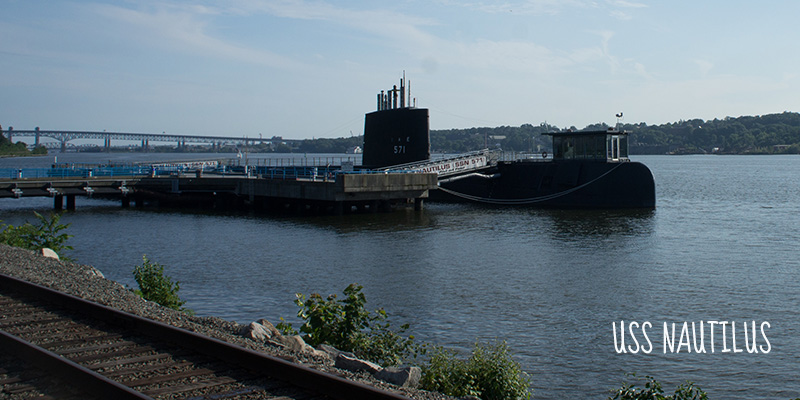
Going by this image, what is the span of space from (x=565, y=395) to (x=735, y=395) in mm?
2824

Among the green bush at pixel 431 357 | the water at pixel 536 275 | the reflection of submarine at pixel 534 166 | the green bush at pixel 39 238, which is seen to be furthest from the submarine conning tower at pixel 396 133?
the green bush at pixel 431 357

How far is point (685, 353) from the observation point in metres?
13.6

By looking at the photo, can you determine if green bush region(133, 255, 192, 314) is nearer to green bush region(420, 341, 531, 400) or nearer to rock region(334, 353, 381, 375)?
rock region(334, 353, 381, 375)

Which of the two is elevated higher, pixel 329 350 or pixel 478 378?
pixel 329 350

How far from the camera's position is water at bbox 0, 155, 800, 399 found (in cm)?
1326

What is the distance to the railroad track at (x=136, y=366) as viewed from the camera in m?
7.47

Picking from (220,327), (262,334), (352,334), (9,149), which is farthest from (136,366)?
(9,149)

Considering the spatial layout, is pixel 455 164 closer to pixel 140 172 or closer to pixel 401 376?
pixel 140 172

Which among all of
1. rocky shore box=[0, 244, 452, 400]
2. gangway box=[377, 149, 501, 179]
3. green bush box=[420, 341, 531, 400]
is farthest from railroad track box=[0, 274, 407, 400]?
gangway box=[377, 149, 501, 179]

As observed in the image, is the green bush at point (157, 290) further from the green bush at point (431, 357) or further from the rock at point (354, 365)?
the rock at point (354, 365)

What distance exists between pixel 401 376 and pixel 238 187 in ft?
136

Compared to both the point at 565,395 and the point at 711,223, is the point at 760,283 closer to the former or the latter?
the point at 565,395

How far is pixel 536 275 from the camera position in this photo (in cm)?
2156

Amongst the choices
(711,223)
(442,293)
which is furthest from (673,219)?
(442,293)
